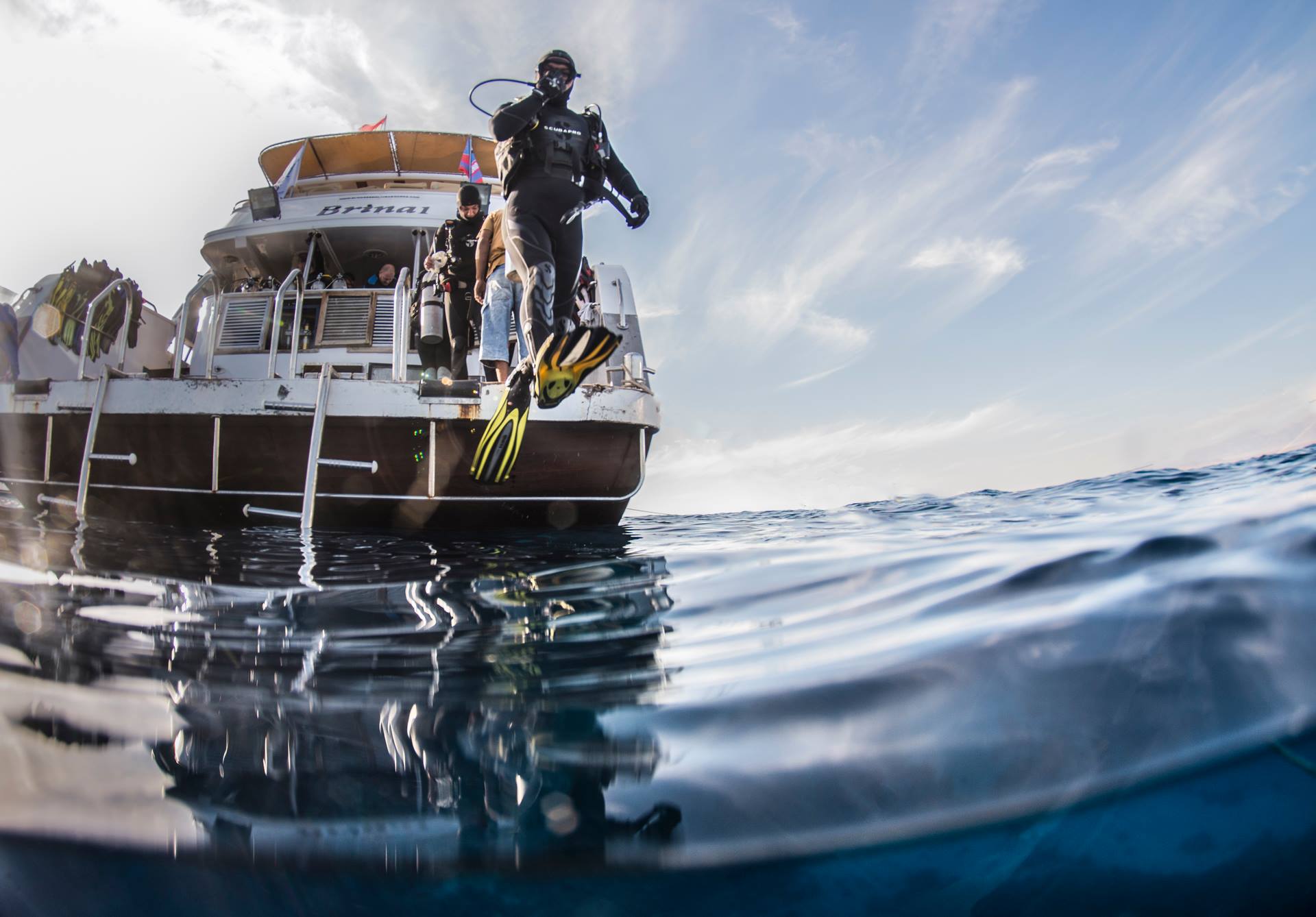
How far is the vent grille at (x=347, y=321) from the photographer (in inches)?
248

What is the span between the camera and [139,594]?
5.58 feet

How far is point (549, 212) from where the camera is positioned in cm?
344

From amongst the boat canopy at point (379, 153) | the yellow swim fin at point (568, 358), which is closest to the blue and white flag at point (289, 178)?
the boat canopy at point (379, 153)

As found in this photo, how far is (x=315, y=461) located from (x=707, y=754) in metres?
4.60

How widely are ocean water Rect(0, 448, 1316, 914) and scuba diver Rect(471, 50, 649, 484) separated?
220 cm

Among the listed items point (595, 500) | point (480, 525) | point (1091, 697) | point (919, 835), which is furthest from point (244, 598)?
point (595, 500)

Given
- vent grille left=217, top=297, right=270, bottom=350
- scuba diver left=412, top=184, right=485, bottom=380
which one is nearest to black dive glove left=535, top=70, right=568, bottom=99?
scuba diver left=412, top=184, right=485, bottom=380

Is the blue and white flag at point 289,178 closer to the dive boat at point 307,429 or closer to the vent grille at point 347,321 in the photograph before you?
the dive boat at point 307,429

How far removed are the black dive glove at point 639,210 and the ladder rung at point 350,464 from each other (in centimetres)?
246

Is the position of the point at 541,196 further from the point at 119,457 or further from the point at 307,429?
the point at 119,457

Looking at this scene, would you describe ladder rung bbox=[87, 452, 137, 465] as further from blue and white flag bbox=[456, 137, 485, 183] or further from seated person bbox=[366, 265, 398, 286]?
blue and white flag bbox=[456, 137, 485, 183]

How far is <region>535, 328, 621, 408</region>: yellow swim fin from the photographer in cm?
340

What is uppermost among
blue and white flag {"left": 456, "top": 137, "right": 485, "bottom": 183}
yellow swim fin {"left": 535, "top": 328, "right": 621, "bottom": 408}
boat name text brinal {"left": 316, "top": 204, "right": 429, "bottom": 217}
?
blue and white flag {"left": 456, "top": 137, "right": 485, "bottom": 183}

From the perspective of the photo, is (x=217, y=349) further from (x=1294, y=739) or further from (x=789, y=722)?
(x=1294, y=739)
